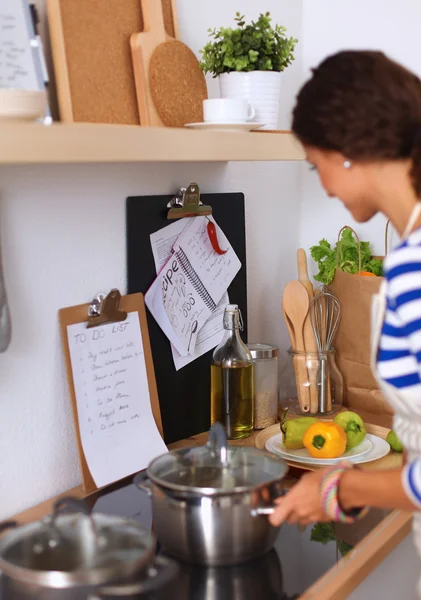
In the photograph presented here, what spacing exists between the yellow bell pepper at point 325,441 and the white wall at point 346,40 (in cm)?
59

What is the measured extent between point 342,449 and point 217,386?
0.94 ft

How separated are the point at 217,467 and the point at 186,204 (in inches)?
23.6

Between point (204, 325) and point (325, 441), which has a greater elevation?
point (204, 325)

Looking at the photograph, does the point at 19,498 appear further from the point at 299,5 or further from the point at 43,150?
the point at 299,5

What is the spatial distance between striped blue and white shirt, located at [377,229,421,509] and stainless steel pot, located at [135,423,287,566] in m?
0.23

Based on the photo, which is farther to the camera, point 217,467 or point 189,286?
point 189,286

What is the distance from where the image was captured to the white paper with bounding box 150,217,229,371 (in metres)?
1.58

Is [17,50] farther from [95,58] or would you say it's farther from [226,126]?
[226,126]

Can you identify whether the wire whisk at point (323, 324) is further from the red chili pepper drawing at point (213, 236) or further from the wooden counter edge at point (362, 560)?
the wooden counter edge at point (362, 560)

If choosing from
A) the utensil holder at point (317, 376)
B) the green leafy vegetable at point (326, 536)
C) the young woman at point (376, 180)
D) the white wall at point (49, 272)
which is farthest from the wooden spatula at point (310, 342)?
the young woman at point (376, 180)

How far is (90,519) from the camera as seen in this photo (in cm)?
99

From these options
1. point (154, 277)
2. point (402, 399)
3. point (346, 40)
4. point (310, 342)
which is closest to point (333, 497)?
point (402, 399)

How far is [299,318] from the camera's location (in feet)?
5.95

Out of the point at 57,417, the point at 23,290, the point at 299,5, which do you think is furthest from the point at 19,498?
the point at 299,5
